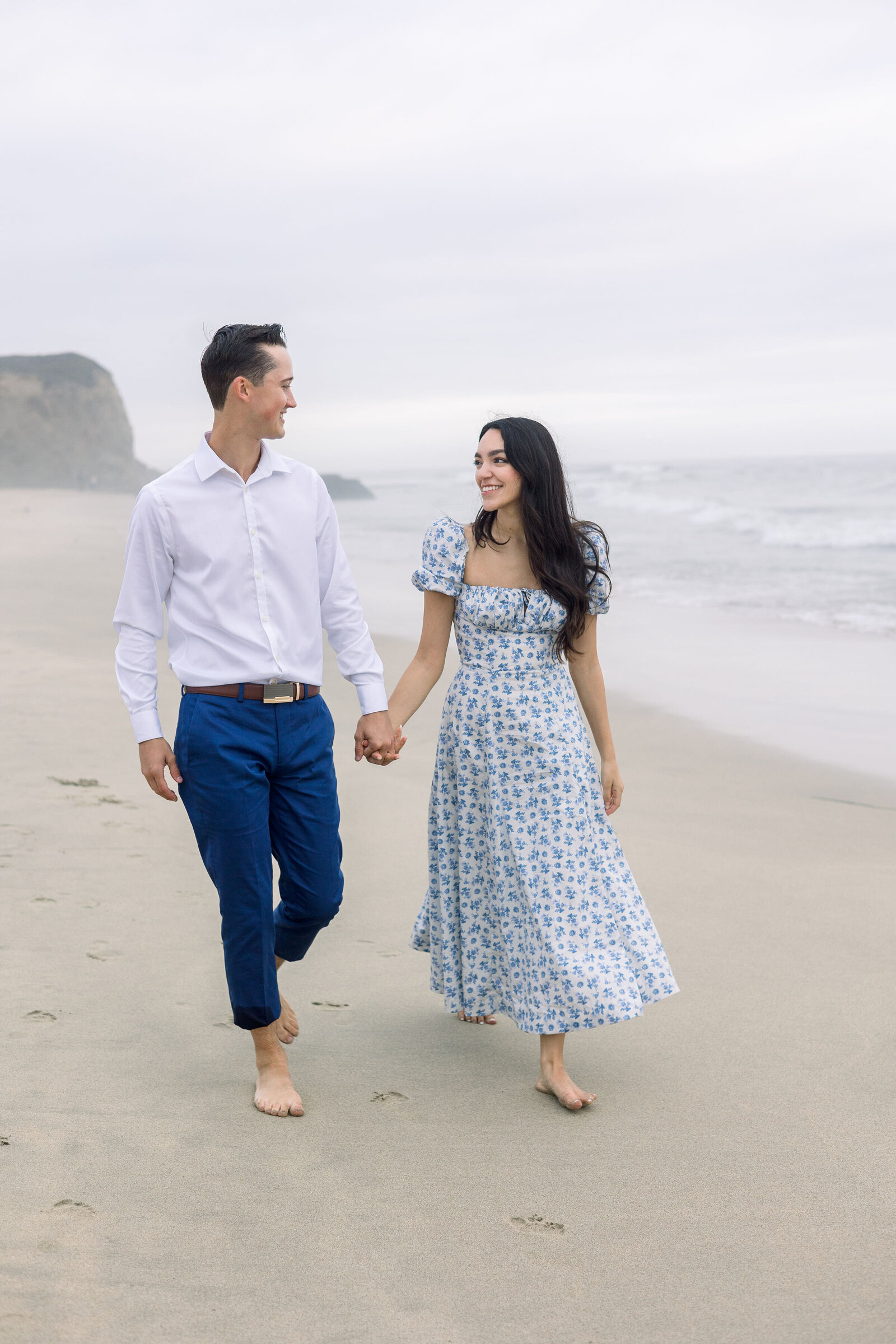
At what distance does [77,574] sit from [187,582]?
1474cm

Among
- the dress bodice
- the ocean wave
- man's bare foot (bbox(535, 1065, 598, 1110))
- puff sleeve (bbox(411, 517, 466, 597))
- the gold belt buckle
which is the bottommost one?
the ocean wave

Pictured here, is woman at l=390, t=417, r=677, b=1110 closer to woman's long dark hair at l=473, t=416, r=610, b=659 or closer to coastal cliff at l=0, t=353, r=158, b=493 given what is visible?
woman's long dark hair at l=473, t=416, r=610, b=659

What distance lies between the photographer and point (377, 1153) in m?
A: 2.71

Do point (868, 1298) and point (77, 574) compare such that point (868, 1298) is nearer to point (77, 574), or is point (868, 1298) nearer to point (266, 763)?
point (266, 763)

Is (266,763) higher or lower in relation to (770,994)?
higher

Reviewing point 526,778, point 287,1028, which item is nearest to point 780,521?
point 526,778

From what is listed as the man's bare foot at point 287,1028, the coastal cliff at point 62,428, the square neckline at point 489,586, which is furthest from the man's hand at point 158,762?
the coastal cliff at point 62,428

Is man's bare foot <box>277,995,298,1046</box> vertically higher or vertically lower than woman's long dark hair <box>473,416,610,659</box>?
lower

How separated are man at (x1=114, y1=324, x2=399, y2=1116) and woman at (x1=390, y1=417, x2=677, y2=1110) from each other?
417mm

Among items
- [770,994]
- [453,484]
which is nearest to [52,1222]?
[770,994]

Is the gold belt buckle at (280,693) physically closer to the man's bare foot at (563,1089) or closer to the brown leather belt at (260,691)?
the brown leather belt at (260,691)

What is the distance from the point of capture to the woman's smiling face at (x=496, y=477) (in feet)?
10.5

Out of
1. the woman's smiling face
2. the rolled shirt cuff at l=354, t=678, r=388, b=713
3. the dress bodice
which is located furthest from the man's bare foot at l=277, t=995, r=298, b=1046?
the woman's smiling face

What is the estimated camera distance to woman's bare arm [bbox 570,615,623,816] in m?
3.27
